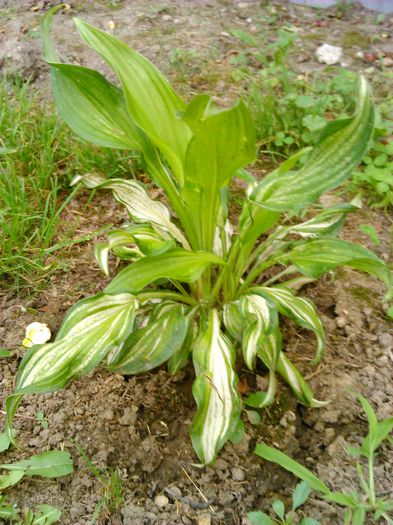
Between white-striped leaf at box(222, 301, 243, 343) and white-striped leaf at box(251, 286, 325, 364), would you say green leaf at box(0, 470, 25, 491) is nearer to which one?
white-striped leaf at box(222, 301, 243, 343)

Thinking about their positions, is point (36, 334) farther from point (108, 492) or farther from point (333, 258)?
point (333, 258)

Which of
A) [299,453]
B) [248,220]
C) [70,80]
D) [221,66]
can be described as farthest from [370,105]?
[221,66]

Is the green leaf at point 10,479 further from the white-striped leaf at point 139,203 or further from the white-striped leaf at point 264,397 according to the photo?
the white-striped leaf at point 139,203

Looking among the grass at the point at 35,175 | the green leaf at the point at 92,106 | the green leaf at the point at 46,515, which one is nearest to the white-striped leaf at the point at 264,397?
the green leaf at the point at 46,515

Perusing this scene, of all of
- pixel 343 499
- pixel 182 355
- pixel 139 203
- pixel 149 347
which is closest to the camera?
pixel 343 499

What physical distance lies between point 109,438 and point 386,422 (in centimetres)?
A: 74

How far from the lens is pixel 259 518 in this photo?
56.2 inches

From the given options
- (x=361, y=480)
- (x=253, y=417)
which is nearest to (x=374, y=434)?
(x=361, y=480)

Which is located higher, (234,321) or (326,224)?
(326,224)

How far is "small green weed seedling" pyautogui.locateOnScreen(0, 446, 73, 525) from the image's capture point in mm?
1474

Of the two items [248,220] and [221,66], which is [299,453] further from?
[221,66]

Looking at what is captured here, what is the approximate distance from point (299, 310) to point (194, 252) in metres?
0.36

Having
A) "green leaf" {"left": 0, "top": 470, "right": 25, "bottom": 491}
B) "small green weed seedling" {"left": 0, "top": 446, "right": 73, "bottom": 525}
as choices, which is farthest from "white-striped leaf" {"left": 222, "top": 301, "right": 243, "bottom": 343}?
"green leaf" {"left": 0, "top": 470, "right": 25, "bottom": 491}

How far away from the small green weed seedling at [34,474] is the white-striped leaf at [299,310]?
2.27ft
